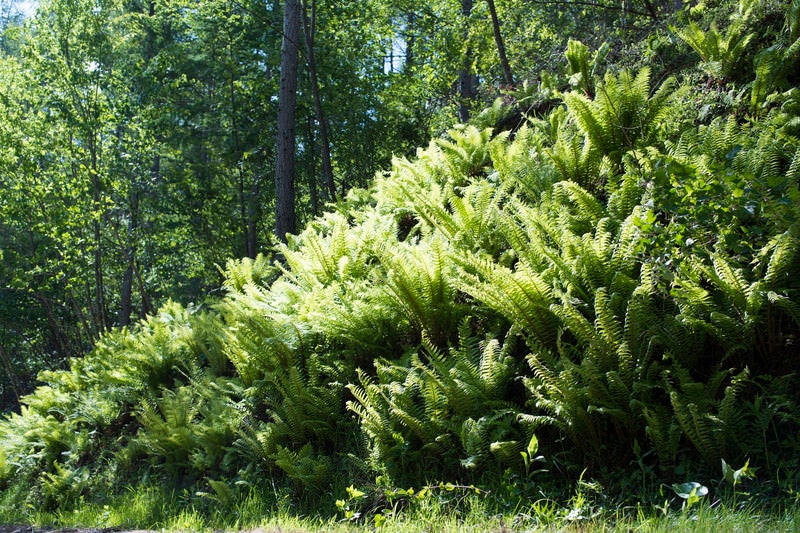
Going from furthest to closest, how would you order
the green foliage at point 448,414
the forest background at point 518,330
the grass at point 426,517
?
the green foliage at point 448,414 → the forest background at point 518,330 → the grass at point 426,517

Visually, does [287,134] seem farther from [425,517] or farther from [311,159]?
[425,517]

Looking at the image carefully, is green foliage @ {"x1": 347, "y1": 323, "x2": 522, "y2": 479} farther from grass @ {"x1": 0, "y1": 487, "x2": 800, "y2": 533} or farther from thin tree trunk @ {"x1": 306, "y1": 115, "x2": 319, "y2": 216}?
thin tree trunk @ {"x1": 306, "y1": 115, "x2": 319, "y2": 216}

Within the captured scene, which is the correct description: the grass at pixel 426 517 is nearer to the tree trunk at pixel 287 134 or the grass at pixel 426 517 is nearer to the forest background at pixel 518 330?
the forest background at pixel 518 330

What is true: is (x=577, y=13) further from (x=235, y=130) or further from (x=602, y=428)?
(x=602, y=428)

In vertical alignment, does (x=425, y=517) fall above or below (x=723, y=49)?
below

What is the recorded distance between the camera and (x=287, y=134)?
11.0 m

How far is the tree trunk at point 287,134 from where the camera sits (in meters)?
10.9

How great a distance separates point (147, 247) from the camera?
17.2 metres

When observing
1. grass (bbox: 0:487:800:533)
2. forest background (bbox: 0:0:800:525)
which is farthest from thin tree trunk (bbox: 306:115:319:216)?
grass (bbox: 0:487:800:533)

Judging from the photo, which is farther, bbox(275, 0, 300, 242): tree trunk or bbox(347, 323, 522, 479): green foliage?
bbox(275, 0, 300, 242): tree trunk

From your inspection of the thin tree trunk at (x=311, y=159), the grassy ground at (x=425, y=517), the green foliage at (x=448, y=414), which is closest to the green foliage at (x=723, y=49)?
the green foliage at (x=448, y=414)

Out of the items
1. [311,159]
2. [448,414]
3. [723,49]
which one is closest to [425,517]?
[448,414]

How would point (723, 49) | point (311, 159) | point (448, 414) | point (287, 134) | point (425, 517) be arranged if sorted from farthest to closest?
point (311, 159), point (287, 134), point (723, 49), point (448, 414), point (425, 517)

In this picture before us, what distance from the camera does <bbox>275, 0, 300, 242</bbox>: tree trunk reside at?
1091 cm
